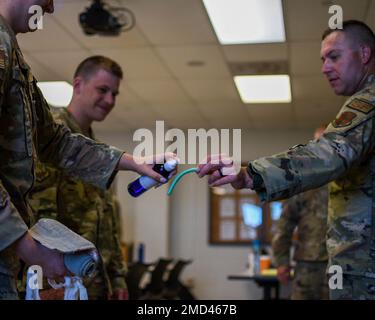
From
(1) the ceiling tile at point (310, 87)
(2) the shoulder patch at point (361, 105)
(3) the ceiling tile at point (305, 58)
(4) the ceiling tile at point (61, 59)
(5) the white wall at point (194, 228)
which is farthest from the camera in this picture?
(5) the white wall at point (194, 228)

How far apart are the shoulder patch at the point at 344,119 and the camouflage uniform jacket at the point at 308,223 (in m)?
1.80

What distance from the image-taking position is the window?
25.0 ft

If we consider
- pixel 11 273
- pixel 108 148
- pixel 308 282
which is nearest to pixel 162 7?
pixel 308 282

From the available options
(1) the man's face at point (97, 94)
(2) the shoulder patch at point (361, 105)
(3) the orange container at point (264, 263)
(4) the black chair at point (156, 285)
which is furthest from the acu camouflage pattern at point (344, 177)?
(4) the black chair at point (156, 285)

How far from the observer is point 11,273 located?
115 centimetres

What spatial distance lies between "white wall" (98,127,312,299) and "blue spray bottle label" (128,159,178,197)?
6304 millimetres

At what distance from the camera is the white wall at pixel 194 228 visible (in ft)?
25.5

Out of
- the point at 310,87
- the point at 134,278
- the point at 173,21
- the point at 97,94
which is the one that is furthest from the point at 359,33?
the point at 310,87

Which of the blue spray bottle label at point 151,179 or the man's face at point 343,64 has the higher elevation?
the man's face at point 343,64

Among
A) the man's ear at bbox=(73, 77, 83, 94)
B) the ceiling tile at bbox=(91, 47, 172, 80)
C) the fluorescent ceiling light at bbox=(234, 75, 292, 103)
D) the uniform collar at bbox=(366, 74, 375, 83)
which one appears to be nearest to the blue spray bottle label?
the uniform collar at bbox=(366, 74, 375, 83)

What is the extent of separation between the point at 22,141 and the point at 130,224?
6.82 metres

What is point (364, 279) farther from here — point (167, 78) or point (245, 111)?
point (245, 111)

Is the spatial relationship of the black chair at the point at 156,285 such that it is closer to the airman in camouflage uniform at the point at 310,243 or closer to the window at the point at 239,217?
the window at the point at 239,217

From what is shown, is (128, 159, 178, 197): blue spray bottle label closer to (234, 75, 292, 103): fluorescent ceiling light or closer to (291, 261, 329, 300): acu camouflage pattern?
(291, 261, 329, 300): acu camouflage pattern
